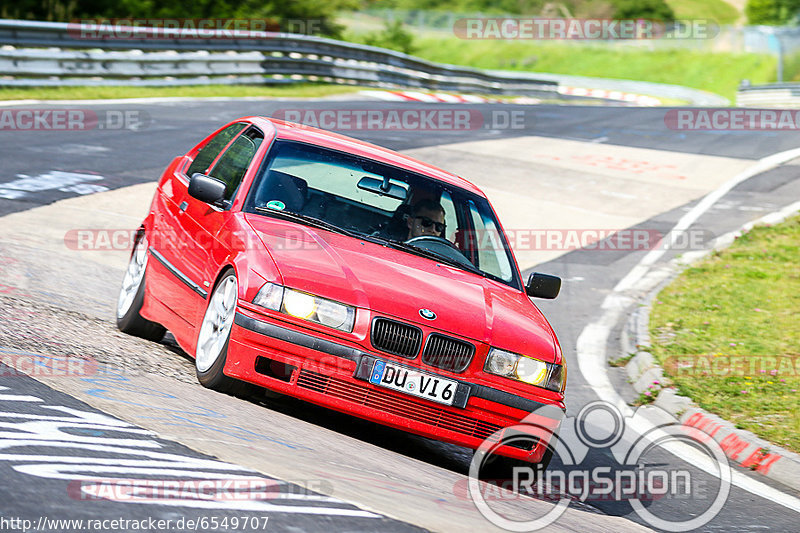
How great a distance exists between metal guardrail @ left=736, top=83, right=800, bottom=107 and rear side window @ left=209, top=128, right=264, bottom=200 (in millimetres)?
31033

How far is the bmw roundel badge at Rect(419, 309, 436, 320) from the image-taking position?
5.42 m

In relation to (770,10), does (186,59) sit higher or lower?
lower

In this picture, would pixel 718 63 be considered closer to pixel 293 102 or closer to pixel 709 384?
pixel 293 102

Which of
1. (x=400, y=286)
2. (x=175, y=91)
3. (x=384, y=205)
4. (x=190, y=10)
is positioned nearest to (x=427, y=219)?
(x=384, y=205)

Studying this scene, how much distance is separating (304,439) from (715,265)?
9.15 m

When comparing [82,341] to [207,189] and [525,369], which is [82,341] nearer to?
[207,189]

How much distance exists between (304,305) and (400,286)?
1.82 ft

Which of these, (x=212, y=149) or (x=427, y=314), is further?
(x=212, y=149)

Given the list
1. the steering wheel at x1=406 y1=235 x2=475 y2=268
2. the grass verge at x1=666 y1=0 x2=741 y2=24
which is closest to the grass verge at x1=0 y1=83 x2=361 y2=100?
the steering wheel at x1=406 y1=235 x2=475 y2=268

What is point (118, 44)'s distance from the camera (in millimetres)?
22266

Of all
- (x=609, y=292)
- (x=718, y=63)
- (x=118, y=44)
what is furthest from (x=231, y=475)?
(x=718, y=63)

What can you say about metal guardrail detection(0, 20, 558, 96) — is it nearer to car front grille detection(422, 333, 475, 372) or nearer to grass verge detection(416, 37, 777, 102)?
car front grille detection(422, 333, 475, 372)

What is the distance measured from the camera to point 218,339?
5.64m

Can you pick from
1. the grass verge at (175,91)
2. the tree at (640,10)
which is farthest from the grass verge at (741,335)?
the tree at (640,10)
